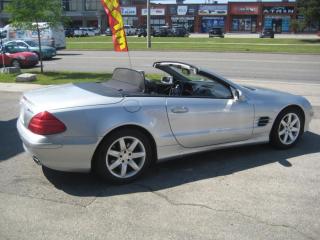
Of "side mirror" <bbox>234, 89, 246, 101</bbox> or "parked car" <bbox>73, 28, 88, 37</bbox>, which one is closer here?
"side mirror" <bbox>234, 89, 246, 101</bbox>

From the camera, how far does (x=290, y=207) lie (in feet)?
14.1

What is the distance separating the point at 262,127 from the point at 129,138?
2.05 metres

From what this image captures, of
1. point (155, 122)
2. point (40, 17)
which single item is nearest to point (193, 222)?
point (155, 122)

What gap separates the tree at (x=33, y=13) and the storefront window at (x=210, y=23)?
Result: 230 feet

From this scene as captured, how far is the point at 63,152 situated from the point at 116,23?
4060 mm

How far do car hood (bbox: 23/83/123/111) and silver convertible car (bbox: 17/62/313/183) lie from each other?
0.01 m

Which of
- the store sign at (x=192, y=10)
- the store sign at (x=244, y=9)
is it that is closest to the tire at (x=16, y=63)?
the store sign at (x=244, y=9)

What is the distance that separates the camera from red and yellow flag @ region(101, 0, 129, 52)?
7.93 meters

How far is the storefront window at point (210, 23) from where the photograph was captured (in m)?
84.4

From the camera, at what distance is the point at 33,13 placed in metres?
16.7

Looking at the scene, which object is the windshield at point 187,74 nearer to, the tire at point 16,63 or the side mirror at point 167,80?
the side mirror at point 167,80

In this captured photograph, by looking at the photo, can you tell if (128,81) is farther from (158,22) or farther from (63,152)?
(158,22)

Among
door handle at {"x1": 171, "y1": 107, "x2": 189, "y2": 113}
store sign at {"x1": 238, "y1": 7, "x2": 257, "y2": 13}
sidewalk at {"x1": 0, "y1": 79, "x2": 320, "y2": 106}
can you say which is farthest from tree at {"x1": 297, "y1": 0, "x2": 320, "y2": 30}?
door handle at {"x1": 171, "y1": 107, "x2": 189, "y2": 113}

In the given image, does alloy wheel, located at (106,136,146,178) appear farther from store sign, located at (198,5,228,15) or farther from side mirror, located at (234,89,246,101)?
store sign, located at (198,5,228,15)
